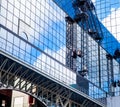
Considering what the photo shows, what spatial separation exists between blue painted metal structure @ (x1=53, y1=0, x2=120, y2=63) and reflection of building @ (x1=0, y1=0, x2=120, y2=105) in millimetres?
1286

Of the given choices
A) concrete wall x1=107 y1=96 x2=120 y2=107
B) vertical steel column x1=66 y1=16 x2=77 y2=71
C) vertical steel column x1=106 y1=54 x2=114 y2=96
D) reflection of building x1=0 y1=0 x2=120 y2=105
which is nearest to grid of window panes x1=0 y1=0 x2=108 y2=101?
reflection of building x1=0 y1=0 x2=120 y2=105

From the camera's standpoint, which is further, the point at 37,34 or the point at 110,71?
the point at 110,71

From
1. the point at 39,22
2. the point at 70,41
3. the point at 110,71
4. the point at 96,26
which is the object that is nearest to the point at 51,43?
the point at 39,22

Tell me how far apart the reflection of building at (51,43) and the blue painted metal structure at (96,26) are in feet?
4.22

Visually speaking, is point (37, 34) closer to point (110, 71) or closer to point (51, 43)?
point (51, 43)

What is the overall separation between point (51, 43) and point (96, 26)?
92.5 ft

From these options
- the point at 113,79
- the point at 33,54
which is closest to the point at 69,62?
the point at 33,54

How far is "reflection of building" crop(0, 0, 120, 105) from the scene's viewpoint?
44.6 metres

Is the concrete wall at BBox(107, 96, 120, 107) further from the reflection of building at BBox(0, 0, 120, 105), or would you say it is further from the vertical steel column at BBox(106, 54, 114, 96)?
the vertical steel column at BBox(106, 54, 114, 96)

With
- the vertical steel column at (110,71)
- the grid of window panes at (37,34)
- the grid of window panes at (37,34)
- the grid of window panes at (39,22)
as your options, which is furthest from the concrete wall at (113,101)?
the grid of window panes at (39,22)

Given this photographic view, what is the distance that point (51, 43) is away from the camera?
57875 millimetres

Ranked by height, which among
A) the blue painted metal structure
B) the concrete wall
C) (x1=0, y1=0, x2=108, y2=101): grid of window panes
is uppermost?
the blue painted metal structure

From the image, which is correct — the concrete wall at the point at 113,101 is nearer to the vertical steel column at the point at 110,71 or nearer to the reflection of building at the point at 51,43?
the reflection of building at the point at 51,43

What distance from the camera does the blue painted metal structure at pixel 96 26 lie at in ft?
217
